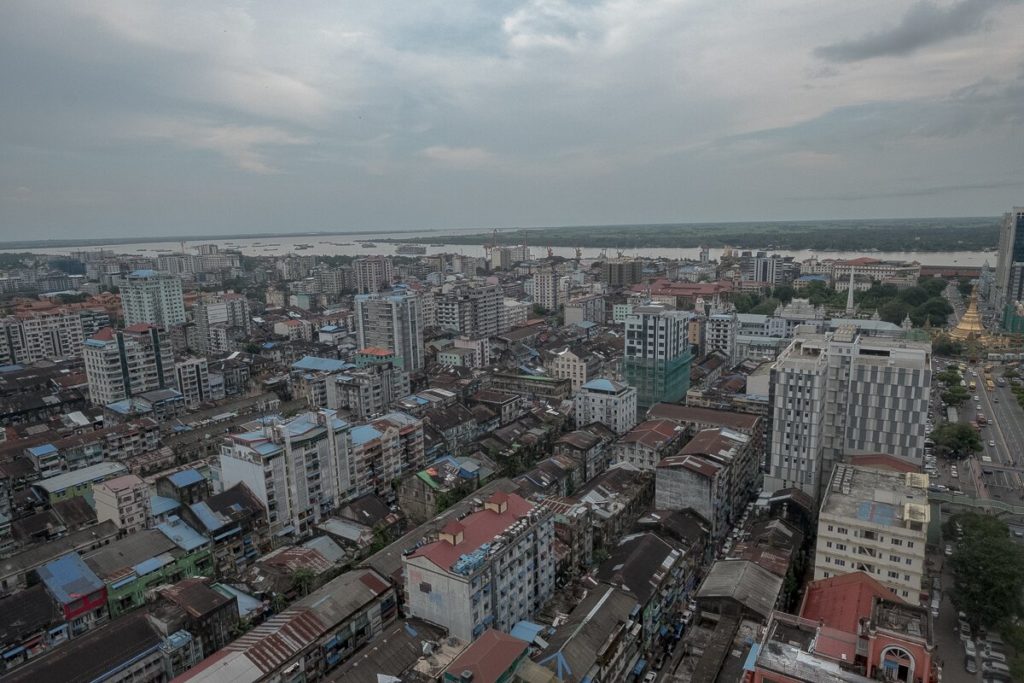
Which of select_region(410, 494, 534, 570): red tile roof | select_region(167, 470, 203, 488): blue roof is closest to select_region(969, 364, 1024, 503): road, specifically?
select_region(410, 494, 534, 570): red tile roof

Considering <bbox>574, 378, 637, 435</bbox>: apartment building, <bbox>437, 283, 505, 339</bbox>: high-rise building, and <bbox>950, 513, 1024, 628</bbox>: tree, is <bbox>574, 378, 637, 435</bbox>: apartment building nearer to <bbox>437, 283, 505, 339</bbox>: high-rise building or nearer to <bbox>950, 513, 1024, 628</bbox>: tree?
<bbox>950, 513, 1024, 628</bbox>: tree

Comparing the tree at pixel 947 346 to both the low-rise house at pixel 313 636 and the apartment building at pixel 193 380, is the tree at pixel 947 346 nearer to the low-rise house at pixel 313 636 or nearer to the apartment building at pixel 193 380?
the low-rise house at pixel 313 636

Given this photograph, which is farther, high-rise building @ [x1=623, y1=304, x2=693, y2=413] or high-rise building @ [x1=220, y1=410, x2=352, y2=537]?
high-rise building @ [x1=623, y1=304, x2=693, y2=413]

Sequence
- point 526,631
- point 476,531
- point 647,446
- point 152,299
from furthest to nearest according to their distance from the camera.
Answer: point 152,299, point 647,446, point 476,531, point 526,631

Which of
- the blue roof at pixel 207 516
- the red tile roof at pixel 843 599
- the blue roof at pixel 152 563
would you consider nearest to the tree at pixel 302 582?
the blue roof at pixel 207 516

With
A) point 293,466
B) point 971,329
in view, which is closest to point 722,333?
point 971,329

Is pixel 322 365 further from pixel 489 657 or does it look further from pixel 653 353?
pixel 489 657

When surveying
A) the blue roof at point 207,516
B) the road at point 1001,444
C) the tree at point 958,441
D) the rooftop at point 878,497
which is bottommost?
the road at point 1001,444
